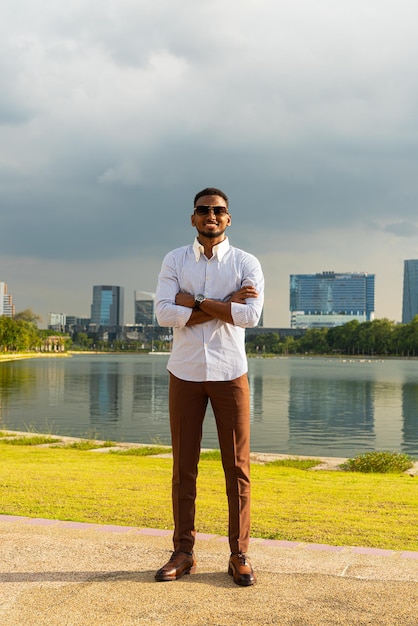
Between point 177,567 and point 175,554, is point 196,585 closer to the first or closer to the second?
point 177,567

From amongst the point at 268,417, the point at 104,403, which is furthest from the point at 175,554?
the point at 104,403

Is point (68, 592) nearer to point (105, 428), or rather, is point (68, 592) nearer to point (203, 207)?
point (203, 207)

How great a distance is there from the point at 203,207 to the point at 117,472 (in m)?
6.35

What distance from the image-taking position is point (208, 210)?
15.8 feet

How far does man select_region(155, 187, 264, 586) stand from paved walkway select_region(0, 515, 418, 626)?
320mm

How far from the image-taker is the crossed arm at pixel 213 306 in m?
4.57

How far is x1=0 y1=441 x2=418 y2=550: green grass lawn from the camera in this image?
231 inches

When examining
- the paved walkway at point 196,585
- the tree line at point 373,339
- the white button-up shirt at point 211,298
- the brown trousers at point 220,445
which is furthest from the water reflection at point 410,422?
the tree line at point 373,339

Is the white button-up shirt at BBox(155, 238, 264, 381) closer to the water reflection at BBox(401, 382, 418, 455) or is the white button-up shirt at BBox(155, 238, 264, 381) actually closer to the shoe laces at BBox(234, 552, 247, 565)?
the shoe laces at BBox(234, 552, 247, 565)

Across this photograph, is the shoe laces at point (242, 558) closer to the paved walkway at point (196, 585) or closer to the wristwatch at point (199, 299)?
the paved walkway at point (196, 585)

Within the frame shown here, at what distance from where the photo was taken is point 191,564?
451cm

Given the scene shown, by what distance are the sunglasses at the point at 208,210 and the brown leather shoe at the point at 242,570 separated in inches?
89.4

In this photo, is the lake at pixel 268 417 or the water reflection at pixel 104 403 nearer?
the lake at pixel 268 417

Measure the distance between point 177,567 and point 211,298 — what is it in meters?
1.76
